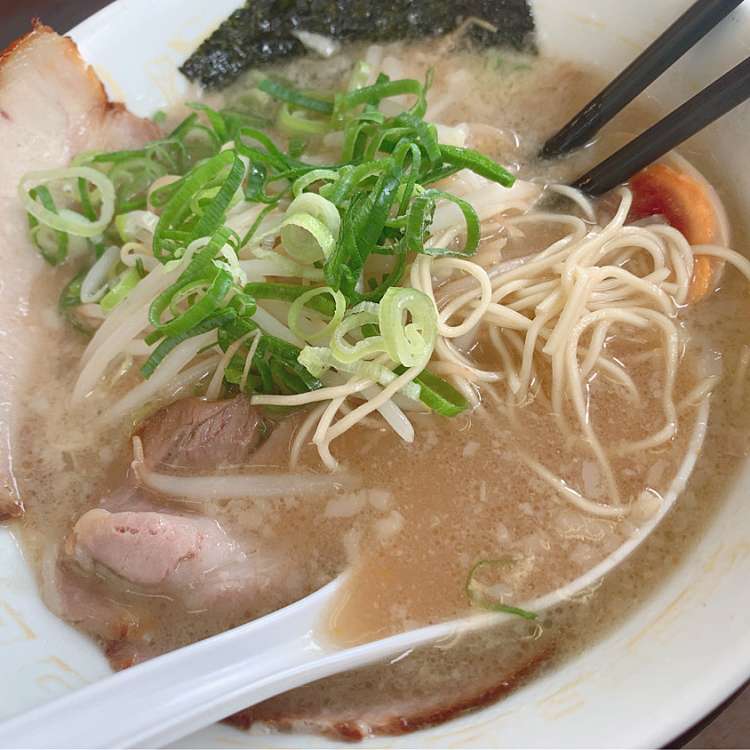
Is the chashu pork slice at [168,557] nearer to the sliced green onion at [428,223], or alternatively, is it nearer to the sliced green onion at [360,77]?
the sliced green onion at [428,223]

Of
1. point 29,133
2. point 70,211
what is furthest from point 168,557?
point 29,133

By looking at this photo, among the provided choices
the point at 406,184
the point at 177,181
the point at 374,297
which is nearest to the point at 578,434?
the point at 374,297

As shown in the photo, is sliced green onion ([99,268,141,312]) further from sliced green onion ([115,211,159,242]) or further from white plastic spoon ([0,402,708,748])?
white plastic spoon ([0,402,708,748])

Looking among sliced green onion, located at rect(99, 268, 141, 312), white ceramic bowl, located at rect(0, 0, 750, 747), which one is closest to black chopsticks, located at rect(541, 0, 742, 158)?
white ceramic bowl, located at rect(0, 0, 750, 747)

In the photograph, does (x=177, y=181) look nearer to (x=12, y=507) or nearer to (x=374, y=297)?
(x=374, y=297)

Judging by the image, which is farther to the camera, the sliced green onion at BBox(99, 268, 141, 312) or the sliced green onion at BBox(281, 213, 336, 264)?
the sliced green onion at BBox(99, 268, 141, 312)

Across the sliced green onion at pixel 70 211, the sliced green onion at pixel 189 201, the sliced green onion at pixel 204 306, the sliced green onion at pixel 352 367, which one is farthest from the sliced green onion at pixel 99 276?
the sliced green onion at pixel 352 367

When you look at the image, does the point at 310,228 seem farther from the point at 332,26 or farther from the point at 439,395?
the point at 332,26
